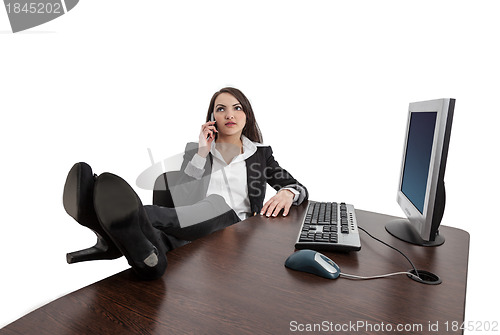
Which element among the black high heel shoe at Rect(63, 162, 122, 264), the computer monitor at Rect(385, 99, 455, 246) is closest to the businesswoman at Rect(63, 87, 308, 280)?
the black high heel shoe at Rect(63, 162, 122, 264)

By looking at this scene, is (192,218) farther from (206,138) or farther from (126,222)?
(206,138)

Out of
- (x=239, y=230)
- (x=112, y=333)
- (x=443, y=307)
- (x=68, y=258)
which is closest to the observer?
(x=112, y=333)

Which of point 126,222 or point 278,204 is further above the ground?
point 126,222

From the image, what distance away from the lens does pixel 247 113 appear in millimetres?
1963

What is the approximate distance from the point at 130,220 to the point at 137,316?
0.72 feet

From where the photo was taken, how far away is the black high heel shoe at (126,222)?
2.52 ft

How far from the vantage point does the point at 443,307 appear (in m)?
0.75

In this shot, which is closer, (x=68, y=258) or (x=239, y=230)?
(x=68, y=258)

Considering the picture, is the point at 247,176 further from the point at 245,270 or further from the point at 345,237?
the point at 245,270

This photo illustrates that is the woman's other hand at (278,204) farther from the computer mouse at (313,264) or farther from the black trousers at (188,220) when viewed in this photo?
the computer mouse at (313,264)

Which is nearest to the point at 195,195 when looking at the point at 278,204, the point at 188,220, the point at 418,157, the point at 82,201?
the point at 278,204

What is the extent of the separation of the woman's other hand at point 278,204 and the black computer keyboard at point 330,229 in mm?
108

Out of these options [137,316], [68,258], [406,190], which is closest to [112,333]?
[137,316]

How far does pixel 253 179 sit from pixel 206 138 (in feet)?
1.24
